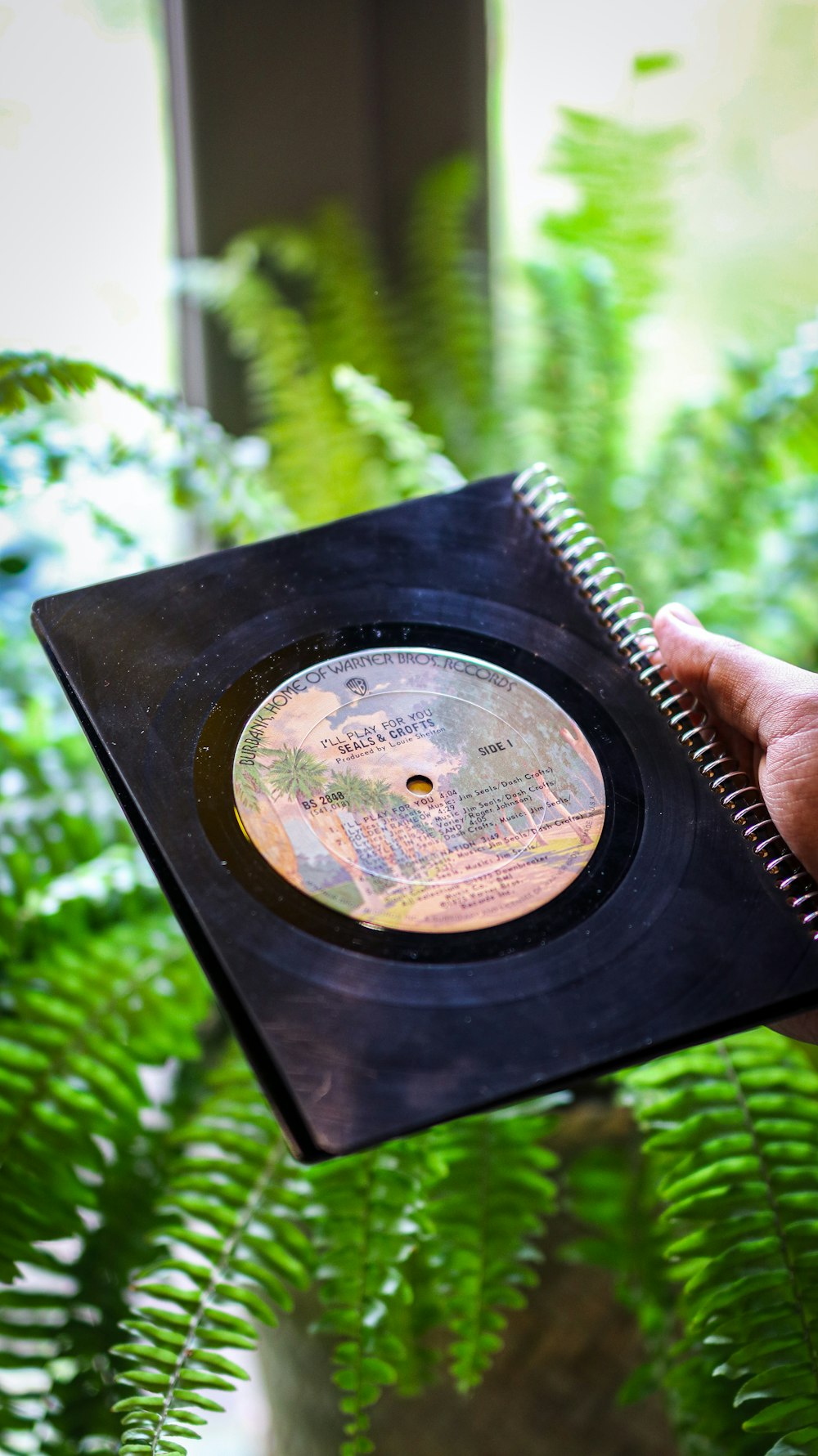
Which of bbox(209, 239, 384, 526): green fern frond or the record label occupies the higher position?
bbox(209, 239, 384, 526): green fern frond

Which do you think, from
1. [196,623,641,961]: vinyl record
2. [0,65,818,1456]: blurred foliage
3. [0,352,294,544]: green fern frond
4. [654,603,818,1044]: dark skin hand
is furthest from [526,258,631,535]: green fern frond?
[196,623,641,961]: vinyl record

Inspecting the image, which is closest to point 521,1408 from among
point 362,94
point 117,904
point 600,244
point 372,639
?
point 117,904

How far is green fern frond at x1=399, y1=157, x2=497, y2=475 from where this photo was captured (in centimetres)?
117

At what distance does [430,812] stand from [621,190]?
0.83 meters

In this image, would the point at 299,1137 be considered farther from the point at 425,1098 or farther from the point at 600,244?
the point at 600,244

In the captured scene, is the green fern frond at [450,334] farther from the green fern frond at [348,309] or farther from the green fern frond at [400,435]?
the green fern frond at [400,435]

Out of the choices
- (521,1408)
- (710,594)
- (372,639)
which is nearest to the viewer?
(372,639)

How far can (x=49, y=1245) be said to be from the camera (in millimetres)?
1299

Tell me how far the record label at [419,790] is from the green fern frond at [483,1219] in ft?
0.92

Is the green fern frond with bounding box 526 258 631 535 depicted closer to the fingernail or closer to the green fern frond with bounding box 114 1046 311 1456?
the fingernail

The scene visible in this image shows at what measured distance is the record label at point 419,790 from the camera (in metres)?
0.50

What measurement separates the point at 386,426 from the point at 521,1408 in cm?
72

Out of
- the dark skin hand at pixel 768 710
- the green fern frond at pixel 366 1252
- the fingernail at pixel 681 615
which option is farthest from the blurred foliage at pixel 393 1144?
the fingernail at pixel 681 615

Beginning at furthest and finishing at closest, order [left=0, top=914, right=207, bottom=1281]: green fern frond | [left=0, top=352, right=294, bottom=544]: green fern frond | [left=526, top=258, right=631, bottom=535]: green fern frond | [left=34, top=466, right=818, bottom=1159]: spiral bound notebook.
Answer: [left=526, top=258, right=631, bottom=535]: green fern frond < [left=0, top=352, right=294, bottom=544]: green fern frond < [left=0, top=914, right=207, bottom=1281]: green fern frond < [left=34, top=466, right=818, bottom=1159]: spiral bound notebook
